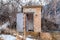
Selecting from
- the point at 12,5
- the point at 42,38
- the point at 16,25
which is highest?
the point at 12,5

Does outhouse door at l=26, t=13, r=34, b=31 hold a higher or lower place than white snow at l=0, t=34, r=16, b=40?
higher

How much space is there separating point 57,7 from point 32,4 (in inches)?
22.5

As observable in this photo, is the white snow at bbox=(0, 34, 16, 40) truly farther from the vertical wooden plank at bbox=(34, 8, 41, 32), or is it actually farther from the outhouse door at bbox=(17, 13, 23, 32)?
the vertical wooden plank at bbox=(34, 8, 41, 32)

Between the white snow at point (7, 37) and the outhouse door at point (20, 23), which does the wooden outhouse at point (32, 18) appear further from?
the white snow at point (7, 37)

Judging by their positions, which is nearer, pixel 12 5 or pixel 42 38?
pixel 42 38

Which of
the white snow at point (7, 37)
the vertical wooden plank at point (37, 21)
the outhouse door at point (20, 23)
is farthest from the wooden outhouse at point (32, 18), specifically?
the white snow at point (7, 37)

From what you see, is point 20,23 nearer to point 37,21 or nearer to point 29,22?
point 29,22

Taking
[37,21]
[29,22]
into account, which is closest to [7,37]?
[29,22]

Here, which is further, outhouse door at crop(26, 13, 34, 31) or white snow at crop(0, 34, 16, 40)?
outhouse door at crop(26, 13, 34, 31)

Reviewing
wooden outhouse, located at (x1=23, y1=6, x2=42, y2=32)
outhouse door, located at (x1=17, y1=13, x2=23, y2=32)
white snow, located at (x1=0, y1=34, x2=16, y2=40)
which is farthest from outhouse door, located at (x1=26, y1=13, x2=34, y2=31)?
white snow, located at (x1=0, y1=34, x2=16, y2=40)

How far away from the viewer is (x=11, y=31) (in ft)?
10.8

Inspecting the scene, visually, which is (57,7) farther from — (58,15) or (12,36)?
(12,36)

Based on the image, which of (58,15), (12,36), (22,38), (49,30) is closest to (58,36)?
(49,30)

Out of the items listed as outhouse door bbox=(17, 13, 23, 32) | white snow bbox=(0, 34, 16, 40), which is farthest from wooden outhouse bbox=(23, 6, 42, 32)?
white snow bbox=(0, 34, 16, 40)
